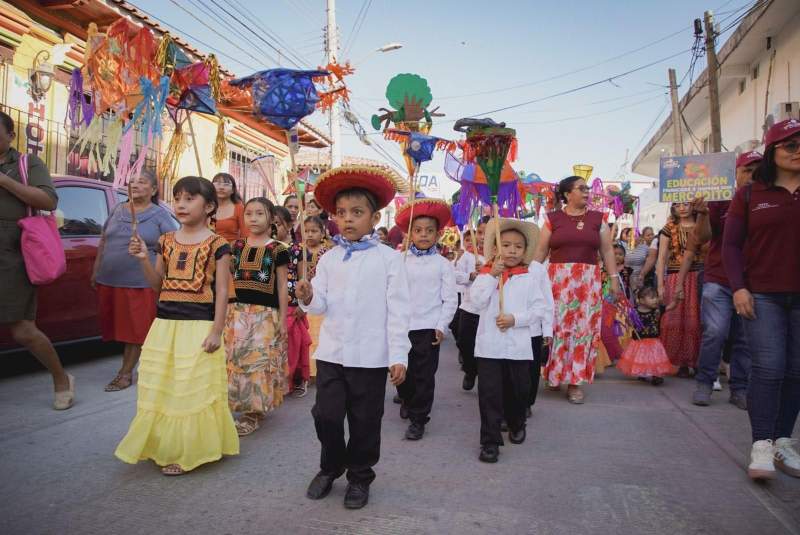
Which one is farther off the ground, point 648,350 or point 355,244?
point 355,244

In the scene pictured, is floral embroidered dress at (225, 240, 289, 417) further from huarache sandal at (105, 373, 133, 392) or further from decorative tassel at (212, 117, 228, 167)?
huarache sandal at (105, 373, 133, 392)

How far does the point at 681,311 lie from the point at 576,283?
1.94 m

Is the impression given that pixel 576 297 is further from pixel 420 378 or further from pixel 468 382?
pixel 420 378

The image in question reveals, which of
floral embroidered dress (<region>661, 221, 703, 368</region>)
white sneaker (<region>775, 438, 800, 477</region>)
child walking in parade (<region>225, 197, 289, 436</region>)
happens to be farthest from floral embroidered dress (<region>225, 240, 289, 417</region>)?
floral embroidered dress (<region>661, 221, 703, 368</region>)

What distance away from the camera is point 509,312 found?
420cm

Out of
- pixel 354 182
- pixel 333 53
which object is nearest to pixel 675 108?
pixel 333 53

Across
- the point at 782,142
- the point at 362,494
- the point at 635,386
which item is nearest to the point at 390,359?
the point at 362,494

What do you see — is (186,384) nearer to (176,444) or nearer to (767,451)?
(176,444)

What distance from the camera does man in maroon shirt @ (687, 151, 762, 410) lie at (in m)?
5.25

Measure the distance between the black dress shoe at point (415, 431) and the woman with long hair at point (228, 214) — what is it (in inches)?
97.2

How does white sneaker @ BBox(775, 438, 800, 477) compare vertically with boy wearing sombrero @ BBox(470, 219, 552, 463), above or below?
below

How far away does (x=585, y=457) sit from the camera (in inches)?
151

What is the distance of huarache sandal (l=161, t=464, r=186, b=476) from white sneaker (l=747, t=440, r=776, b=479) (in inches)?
129

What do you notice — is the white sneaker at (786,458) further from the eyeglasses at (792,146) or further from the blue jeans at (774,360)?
the eyeglasses at (792,146)
